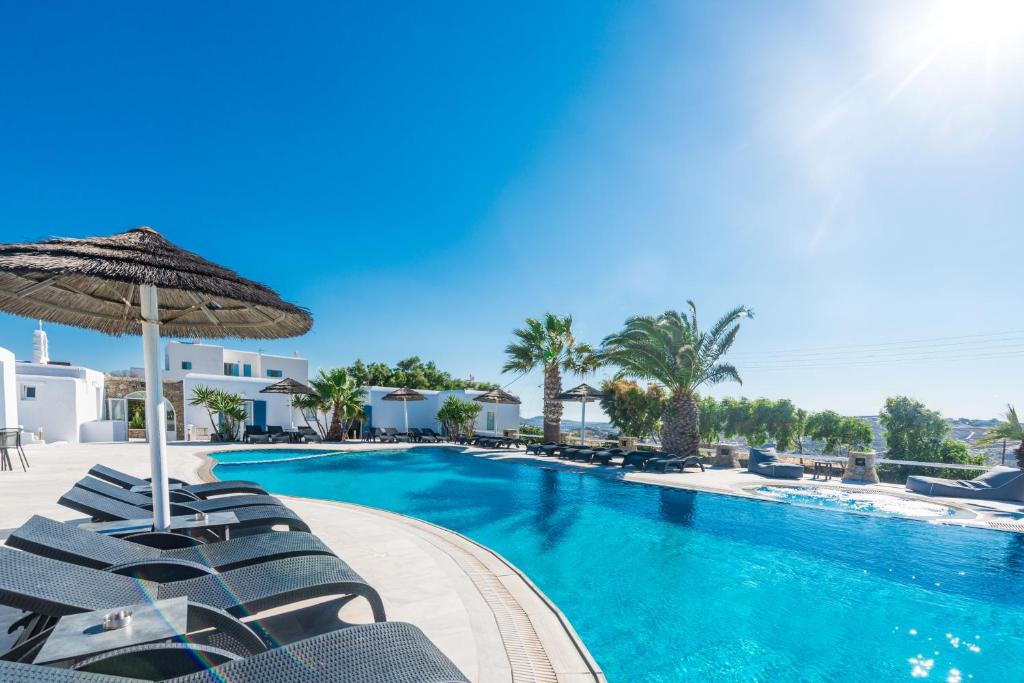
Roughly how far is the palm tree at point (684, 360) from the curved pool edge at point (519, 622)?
478 inches

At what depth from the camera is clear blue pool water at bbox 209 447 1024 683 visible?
12.7 ft

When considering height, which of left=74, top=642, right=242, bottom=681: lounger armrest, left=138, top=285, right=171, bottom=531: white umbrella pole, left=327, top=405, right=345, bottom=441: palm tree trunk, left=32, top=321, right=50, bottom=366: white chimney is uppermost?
left=32, top=321, right=50, bottom=366: white chimney

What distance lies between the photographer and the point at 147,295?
3.69 meters

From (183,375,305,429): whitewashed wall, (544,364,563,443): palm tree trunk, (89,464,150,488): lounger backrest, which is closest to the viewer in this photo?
(89,464,150,488): lounger backrest

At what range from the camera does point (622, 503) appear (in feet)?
31.9

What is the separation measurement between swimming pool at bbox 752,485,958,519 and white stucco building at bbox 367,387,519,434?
15466mm

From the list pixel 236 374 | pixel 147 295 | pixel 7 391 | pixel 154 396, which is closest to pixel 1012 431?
pixel 154 396

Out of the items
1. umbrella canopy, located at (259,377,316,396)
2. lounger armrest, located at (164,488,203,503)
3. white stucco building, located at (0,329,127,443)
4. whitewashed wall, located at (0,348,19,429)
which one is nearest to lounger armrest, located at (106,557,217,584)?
lounger armrest, located at (164,488,203,503)

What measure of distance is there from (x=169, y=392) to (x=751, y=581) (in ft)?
79.9

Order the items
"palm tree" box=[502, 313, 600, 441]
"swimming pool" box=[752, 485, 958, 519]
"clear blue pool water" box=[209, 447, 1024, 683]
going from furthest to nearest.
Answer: "palm tree" box=[502, 313, 600, 441] < "swimming pool" box=[752, 485, 958, 519] < "clear blue pool water" box=[209, 447, 1024, 683]

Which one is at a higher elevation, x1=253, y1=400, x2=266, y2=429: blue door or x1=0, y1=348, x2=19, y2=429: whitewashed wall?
x1=0, y1=348, x2=19, y2=429: whitewashed wall

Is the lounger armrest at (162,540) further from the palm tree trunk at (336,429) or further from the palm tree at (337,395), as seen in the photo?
the palm tree trunk at (336,429)

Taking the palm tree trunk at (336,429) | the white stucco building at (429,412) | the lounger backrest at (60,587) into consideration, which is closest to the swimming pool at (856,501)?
the lounger backrest at (60,587)

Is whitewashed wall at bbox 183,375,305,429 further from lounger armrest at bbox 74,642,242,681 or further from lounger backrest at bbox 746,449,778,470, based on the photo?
lounger armrest at bbox 74,642,242,681
